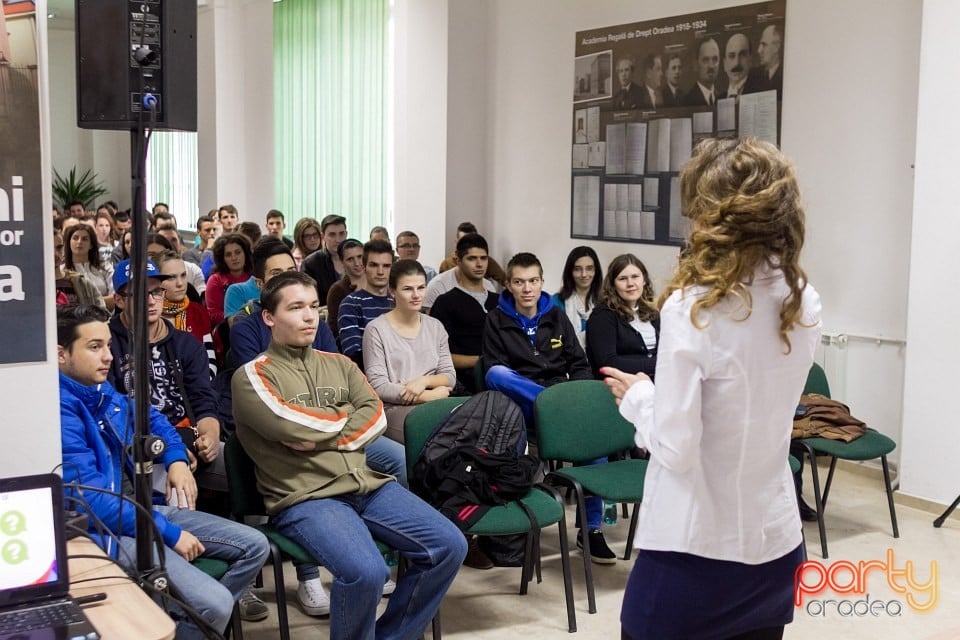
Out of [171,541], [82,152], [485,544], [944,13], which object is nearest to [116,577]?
[171,541]

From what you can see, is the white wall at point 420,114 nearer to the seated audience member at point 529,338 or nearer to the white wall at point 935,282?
the seated audience member at point 529,338

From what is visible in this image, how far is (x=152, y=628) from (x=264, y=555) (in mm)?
1026

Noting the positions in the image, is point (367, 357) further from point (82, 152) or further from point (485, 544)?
point (82, 152)

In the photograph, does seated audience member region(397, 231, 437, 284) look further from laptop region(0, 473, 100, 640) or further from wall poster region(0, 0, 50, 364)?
laptop region(0, 473, 100, 640)

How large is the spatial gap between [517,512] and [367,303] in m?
1.77

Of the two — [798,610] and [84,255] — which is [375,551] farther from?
[84,255]

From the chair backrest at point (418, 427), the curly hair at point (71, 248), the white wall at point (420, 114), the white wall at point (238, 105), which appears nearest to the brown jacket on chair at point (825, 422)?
the chair backrest at point (418, 427)

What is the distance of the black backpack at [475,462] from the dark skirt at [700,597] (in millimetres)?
1440

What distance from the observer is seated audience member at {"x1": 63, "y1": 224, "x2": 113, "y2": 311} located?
662 cm

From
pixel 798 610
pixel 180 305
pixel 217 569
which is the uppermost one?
pixel 180 305

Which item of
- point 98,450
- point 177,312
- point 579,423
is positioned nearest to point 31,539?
point 98,450

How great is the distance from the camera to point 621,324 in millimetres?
4652

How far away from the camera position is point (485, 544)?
3887 mm

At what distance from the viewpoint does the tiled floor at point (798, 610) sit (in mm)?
3332
